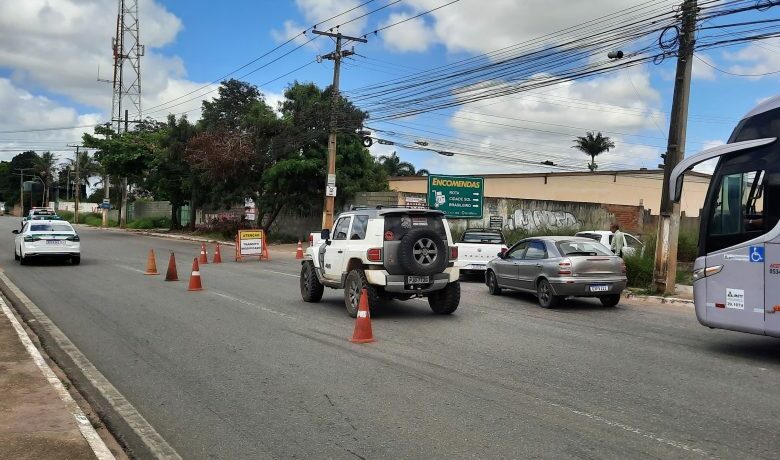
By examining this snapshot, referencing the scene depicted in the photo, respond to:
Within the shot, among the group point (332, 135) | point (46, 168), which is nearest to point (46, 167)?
point (46, 168)

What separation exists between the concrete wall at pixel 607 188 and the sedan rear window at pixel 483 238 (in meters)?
24.4

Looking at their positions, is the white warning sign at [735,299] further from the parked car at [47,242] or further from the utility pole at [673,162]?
the parked car at [47,242]

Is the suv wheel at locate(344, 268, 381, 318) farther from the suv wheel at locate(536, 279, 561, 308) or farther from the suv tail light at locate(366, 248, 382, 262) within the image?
the suv wheel at locate(536, 279, 561, 308)

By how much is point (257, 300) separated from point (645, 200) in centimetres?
3754

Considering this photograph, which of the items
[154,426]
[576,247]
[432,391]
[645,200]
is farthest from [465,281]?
[645,200]

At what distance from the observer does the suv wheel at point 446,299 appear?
1151cm

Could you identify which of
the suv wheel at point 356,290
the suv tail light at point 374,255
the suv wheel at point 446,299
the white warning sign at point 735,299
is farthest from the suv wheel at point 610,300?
the suv tail light at point 374,255

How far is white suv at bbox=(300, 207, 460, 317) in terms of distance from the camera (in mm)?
10820

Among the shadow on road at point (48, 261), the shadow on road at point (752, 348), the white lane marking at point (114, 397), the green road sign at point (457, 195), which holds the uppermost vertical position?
the green road sign at point (457, 195)

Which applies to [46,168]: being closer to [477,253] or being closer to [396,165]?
[396,165]

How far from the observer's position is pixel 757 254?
7.91 m

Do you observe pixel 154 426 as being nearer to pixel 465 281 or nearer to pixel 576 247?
pixel 576 247

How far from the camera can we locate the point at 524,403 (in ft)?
19.8

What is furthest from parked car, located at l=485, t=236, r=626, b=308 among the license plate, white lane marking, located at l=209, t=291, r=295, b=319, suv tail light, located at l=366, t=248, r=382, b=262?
white lane marking, located at l=209, t=291, r=295, b=319
